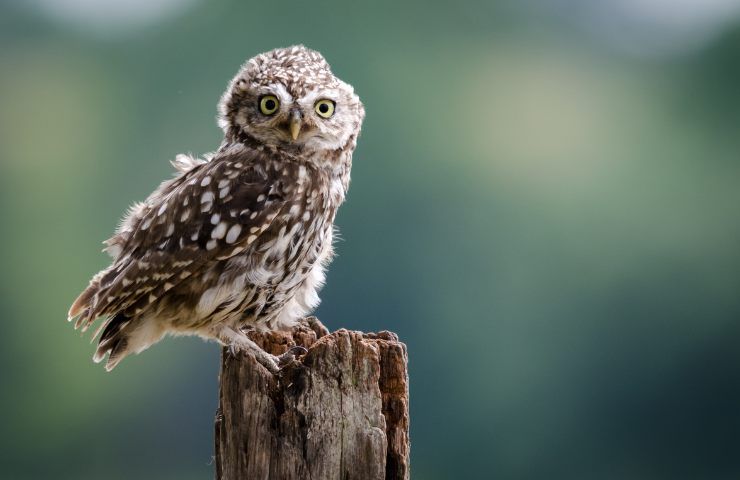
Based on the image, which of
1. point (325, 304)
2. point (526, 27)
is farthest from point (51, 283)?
point (526, 27)

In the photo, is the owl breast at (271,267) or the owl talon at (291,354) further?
the owl breast at (271,267)

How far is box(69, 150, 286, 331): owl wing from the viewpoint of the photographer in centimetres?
294

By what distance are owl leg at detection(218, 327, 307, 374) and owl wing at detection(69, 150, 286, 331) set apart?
0.24m

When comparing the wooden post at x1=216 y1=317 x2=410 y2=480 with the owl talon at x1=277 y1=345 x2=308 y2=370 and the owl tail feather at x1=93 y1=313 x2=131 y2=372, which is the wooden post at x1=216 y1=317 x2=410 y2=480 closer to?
the owl talon at x1=277 y1=345 x2=308 y2=370

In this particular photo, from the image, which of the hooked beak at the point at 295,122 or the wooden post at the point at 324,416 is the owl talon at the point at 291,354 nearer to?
the wooden post at the point at 324,416

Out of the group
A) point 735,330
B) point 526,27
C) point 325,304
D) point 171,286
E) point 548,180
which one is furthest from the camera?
point 526,27

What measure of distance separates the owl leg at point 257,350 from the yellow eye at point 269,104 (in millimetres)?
732

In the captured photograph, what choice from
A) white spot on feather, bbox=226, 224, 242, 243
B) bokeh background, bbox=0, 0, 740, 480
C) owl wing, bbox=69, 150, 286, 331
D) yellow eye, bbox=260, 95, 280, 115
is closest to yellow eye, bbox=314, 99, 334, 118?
yellow eye, bbox=260, 95, 280, 115

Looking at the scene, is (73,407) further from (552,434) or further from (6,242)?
(552,434)

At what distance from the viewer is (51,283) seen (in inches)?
361

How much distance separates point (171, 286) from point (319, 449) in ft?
2.90

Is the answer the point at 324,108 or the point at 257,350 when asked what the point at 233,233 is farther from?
the point at 324,108

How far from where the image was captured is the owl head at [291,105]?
296cm

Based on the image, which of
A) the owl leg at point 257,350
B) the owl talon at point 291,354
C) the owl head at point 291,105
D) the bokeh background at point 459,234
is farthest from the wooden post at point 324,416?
the bokeh background at point 459,234
